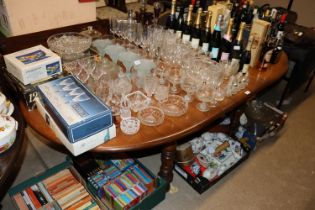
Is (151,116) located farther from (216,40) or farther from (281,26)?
(281,26)

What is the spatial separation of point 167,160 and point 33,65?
86cm

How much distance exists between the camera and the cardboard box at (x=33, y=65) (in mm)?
1205

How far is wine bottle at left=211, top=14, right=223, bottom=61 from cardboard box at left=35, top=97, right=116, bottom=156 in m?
0.89

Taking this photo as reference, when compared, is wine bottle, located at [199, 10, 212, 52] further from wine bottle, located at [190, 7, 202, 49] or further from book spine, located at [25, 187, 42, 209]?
book spine, located at [25, 187, 42, 209]

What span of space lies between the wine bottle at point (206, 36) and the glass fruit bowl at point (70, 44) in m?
0.72

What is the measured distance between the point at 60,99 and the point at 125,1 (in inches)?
89.8

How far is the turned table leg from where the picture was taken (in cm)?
144

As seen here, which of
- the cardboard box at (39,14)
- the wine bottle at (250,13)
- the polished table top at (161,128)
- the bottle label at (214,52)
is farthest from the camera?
the wine bottle at (250,13)

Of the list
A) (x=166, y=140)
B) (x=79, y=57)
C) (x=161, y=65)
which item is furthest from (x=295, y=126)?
(x=79, y=57)

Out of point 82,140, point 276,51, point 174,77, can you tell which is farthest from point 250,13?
point 82,140

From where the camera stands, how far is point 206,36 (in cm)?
177

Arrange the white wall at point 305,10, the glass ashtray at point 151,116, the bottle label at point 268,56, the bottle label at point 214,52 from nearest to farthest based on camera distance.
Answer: the glass ashtray at point 151,116 → the bottle label at point 214,52 → the bottle label at point 268,56 → the white wall at point 305,10

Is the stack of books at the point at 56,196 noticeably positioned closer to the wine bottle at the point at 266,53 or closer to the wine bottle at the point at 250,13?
the wine bottle at the point at 266,53

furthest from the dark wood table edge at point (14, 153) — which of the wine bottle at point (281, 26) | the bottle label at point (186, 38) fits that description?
the wine bottle at point (281, 26)
